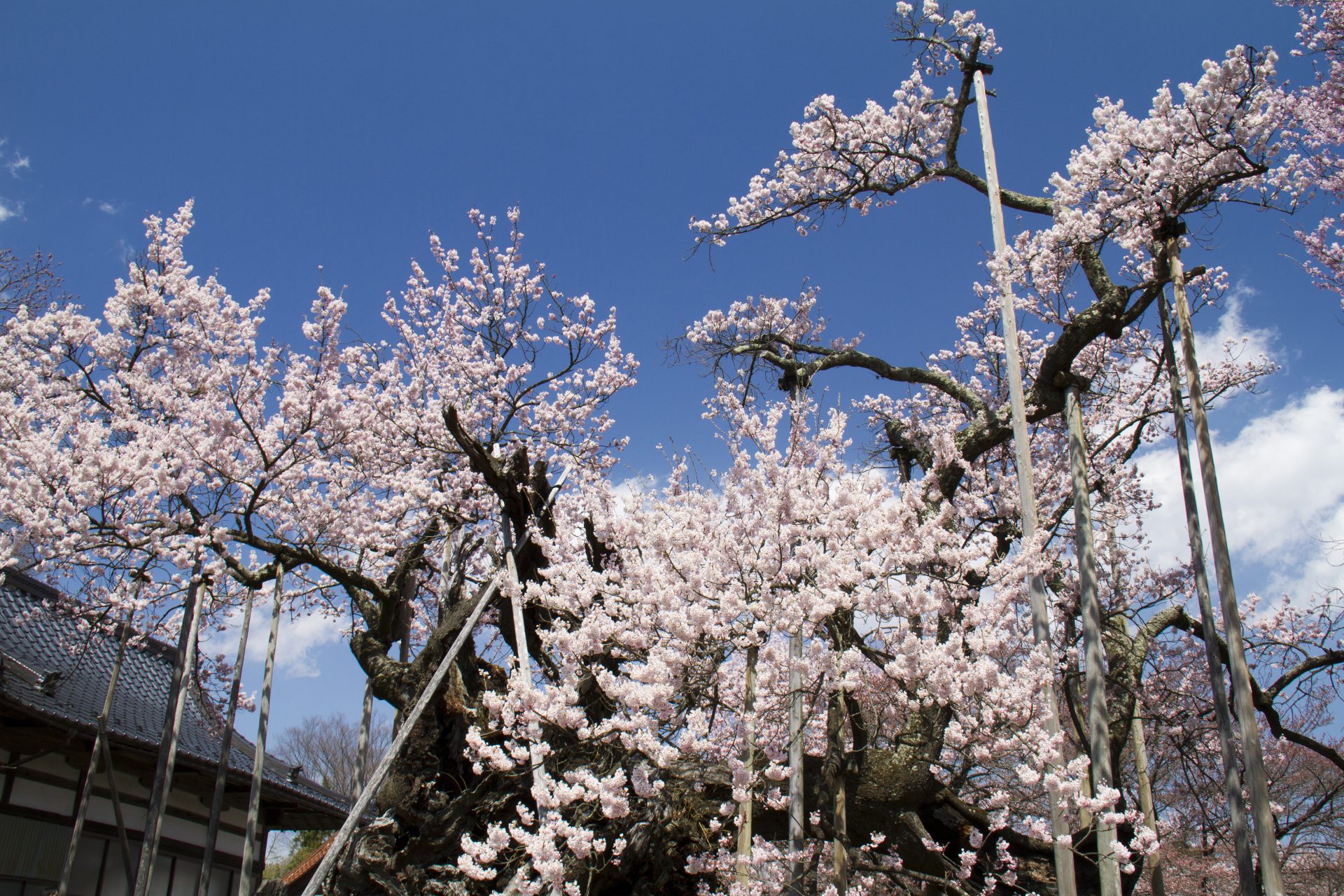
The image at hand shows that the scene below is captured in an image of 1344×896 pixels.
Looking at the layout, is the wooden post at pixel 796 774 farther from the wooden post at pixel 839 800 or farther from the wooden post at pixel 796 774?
the wooden post at pixel 839 800

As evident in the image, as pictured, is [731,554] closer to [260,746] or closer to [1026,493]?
[1026,493]

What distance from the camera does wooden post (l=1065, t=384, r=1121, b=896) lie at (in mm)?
5043

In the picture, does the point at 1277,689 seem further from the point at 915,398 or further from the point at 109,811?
the point at 109,811

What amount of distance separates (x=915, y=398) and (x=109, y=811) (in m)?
10.8

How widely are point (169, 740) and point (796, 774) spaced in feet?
19.0

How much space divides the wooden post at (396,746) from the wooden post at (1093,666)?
441 centimetres

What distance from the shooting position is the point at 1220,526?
5.28m

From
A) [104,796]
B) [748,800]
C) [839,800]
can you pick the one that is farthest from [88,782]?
[839,800]

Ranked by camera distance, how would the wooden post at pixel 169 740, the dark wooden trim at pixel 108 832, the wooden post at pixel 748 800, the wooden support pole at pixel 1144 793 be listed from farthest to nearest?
the wooden support pole at pixel 1144 793 → the dark wooden trim at pixel 108 832 → the wooden post at pixel 169 740 → the wooden post at pixel 748 800

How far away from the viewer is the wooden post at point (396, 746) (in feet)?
19.1

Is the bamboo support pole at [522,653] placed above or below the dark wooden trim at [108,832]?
Result: above

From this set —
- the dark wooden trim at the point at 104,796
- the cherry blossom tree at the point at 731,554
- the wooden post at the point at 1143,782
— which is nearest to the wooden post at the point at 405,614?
the cherry blossom tree at the point at 731,554

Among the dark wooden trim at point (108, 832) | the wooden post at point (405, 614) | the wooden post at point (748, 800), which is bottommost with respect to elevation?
the dark wooden trim at point (108, 832)

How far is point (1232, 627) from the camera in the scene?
505 centimetres
